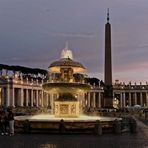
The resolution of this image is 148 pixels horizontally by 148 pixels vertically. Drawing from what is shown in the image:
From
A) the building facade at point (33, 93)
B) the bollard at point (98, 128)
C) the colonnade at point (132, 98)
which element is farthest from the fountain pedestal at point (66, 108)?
the colonnade at point (132, 98)

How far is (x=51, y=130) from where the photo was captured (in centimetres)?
2620

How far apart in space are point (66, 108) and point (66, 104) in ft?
0.99

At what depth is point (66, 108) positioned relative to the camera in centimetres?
2994

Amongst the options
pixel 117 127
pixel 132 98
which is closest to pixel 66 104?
pixel 117 127

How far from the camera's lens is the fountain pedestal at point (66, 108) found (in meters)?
29.8

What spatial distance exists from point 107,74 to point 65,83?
23.2 metres

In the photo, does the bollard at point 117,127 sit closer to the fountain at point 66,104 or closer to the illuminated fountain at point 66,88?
the fountain at point 66,104

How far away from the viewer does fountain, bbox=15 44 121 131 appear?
26094mm

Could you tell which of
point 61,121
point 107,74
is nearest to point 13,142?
point 61,121

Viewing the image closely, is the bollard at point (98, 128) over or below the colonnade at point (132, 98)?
below

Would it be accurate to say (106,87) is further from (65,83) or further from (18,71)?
(18,71)

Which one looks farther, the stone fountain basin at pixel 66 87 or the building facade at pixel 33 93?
the building facade at pixel 33 93

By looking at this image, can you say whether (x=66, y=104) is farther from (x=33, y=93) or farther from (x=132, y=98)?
(x=132, y=98)

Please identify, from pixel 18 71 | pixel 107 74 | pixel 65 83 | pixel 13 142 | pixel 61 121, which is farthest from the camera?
pixel 18 71
